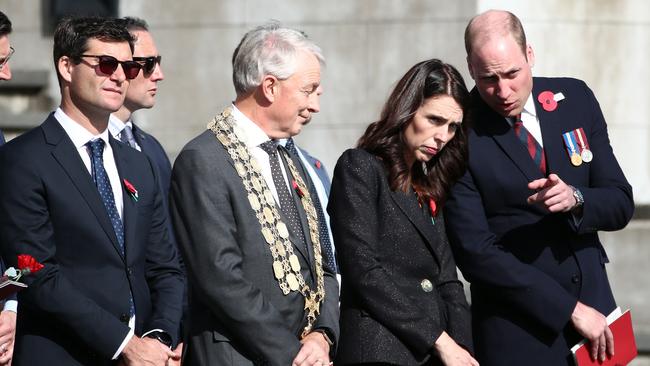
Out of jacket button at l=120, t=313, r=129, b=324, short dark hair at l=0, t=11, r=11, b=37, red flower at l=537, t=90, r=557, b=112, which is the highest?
short dark hair at l=0, t=11, r=11, b=37

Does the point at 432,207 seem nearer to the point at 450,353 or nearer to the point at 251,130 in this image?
the point at 450,353

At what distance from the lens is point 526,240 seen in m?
5.53

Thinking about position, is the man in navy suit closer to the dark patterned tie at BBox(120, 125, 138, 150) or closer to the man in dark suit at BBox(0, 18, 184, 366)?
the man in dark suit at BBox(0, 18, 184, 366)

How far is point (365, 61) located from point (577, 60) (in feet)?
4.28

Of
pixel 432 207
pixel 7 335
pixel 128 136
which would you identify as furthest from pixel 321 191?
pixel 7 335

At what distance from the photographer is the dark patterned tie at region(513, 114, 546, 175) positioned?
5.61 meters

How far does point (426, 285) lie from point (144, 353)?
1.08 m

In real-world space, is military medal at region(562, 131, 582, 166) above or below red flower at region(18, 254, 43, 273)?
above

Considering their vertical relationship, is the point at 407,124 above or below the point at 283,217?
above

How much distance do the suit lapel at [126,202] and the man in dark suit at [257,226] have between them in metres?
0.25

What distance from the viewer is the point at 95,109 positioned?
17.4 feet

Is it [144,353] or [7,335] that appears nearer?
[144,353]

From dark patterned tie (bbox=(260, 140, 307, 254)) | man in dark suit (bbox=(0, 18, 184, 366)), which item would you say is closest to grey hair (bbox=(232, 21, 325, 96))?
dark patterned tie (bbox=(260, 140, 307, 254))

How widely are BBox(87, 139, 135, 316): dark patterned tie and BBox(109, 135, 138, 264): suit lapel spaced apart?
0.07 feet
